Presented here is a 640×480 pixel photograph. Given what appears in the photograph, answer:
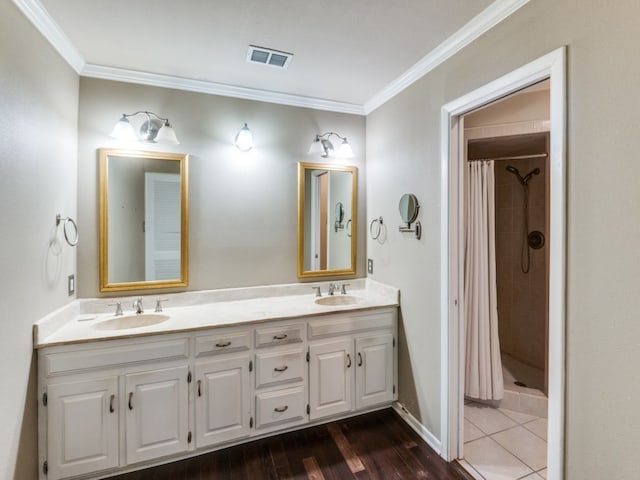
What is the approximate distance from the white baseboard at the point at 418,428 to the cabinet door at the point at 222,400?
1.14 metres

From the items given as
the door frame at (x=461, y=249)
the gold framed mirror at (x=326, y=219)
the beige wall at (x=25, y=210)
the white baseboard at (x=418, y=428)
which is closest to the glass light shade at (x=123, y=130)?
the beige wall at (x=25, y=210)

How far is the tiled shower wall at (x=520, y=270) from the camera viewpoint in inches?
123

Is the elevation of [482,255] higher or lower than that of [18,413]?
higher

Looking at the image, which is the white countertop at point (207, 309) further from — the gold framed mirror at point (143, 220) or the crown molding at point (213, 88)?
the crown molding at point (213, 88)

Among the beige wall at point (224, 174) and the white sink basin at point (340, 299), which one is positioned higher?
the beige wall at point (224, 174)

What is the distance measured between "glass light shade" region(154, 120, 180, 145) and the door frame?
1.80m

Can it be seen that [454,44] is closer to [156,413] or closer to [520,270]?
[520,270]

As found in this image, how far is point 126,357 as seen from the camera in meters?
1.76

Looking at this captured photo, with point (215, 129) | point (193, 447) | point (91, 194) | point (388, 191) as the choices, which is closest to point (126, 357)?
point (193, 447)

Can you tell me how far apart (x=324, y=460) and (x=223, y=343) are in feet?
3.13

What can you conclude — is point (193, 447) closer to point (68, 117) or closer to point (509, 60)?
point (68, 117)

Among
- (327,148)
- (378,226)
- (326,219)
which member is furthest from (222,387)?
(327,148)

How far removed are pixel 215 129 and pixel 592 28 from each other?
7.29ft

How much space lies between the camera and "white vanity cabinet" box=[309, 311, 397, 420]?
2191 mm
